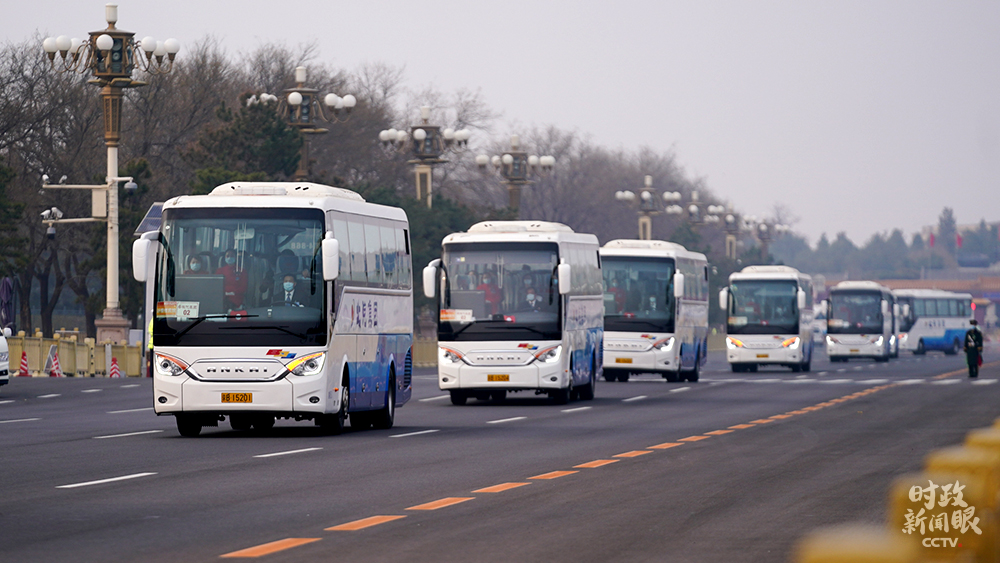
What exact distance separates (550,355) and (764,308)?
81.0 feet

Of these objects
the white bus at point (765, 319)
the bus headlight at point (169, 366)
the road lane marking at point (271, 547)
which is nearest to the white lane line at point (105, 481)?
the road lane marking at point (271, 547)

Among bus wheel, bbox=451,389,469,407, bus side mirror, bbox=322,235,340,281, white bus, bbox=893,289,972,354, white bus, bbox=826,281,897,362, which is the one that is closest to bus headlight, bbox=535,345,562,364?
bus wheel, bbox=451,389,469,407

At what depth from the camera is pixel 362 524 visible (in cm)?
1098

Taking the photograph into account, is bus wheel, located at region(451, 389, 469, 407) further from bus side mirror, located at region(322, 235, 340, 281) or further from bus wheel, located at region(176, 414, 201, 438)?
bus side mirror, located at region(322, 235, 340, 281)

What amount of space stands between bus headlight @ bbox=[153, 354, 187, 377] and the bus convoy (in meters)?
0.02

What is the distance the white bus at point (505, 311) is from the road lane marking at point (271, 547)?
17764 millimetres

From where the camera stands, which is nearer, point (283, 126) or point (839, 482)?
point (839, 482)

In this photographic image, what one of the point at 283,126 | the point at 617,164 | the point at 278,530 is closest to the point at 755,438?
the point at 278,530

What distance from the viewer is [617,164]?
12494 centimetres

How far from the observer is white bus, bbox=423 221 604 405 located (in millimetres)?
28547

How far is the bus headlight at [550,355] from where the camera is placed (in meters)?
28.6

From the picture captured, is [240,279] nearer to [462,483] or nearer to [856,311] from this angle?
[462,483]

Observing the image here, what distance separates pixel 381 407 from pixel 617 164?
10354 centimetres

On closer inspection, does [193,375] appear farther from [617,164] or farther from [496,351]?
[617,164]
